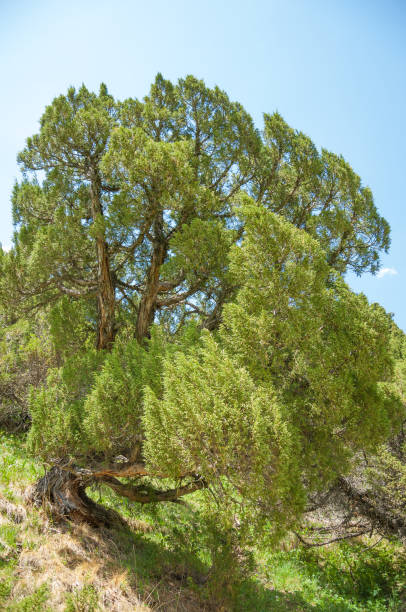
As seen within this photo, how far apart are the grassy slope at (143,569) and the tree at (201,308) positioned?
593 millimetres

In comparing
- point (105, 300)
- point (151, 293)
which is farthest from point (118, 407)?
point (105, 300)

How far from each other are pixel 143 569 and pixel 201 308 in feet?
15.2

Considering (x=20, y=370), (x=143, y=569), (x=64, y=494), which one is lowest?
(x=143, y=569)

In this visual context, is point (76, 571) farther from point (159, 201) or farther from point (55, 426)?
point (159, 201)

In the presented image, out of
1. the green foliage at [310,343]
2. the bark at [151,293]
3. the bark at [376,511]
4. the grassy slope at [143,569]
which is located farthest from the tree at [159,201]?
the bark at [376,511]

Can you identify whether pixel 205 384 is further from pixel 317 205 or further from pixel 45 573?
pixel 317 205

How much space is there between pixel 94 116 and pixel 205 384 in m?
7.46

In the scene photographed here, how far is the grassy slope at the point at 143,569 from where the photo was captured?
4.03 m

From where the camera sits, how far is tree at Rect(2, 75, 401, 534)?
4035 mm

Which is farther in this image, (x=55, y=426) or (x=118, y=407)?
(x=55, y=426)

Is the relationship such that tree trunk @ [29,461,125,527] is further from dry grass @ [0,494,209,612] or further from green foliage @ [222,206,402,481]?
green foliage @ [222,206,402,481]

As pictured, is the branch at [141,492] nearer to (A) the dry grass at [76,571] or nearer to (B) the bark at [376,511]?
(A) the dry grass at [76,571]

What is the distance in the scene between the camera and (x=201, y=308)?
7855 mm

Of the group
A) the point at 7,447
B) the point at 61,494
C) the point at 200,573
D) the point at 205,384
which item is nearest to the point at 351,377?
the point at 205,384
